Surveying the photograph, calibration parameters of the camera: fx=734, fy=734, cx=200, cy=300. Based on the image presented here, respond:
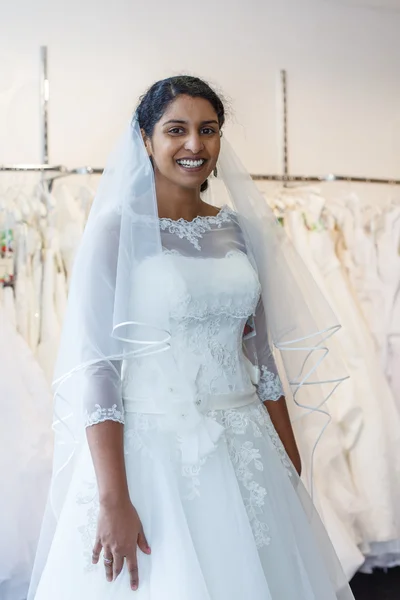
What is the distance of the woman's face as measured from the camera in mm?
1450

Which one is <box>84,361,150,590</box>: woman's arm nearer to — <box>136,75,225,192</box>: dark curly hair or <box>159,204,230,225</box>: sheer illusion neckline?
<box>159,204,230,225</box>: sheer illusion neckline

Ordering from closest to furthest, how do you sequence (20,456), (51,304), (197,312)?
(197,312)
(20,456)
(51,304)

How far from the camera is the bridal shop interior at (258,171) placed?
94.0 inches

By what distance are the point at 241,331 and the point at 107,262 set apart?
325mm

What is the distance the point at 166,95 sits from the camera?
147 centimetres

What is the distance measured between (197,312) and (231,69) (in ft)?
7.34

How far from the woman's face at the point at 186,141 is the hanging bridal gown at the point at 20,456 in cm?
108

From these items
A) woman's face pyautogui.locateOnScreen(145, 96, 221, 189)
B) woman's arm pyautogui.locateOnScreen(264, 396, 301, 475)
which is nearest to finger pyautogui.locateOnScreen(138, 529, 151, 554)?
woman's arm pyautogui.locateOnScreen(264, 396, 301, 475)

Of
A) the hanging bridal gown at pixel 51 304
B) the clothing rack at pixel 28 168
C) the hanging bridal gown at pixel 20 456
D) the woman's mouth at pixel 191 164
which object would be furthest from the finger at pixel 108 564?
the clothing rack at pixel 28 168

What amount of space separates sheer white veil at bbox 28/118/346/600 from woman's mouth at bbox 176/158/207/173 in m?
0.07

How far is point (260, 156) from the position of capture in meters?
3.43

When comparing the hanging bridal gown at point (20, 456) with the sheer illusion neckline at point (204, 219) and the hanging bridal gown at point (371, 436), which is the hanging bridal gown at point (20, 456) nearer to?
the sheer illusion neckline at point (204, 219)

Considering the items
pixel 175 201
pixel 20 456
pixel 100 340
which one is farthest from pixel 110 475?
pixel 20 456

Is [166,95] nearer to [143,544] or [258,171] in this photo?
[143,544]
